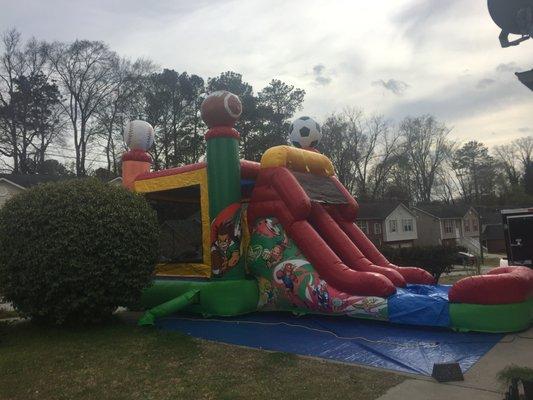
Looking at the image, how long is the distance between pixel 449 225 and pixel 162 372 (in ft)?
149

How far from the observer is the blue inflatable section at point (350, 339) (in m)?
6.12

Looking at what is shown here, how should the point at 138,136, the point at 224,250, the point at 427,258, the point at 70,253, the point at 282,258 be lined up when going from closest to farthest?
the point at 70,253
the point at 282,258
the point at 224,250
the point at 138,136
the point at 427,258

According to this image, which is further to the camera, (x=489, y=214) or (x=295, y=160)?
(x=489, y=214)

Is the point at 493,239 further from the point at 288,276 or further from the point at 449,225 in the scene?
the point at 288,276

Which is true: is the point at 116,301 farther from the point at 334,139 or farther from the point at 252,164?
the point at 334,139

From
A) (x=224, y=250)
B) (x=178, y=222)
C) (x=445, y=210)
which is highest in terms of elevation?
(x=445, y=210)

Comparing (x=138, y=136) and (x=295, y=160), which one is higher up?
(x=138, y=136)

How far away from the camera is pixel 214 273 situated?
366 inches

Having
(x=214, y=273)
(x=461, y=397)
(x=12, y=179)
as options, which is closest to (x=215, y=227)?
(x=214, y=273)

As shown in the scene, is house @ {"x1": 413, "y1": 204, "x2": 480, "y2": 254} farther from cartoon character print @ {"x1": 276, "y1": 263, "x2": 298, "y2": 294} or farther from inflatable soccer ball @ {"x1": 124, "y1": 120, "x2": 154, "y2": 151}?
cartoon character print @ {"x1": 276, "y1": 263, "x2": 298, "y2": 294}

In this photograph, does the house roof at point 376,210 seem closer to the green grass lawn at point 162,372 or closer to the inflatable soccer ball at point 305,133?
the inflatable soccer ball at point 305,133

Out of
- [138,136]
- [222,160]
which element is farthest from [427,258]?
[138,136]

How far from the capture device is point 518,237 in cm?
1034

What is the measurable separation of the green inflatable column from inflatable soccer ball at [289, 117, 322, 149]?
99.8 inches
